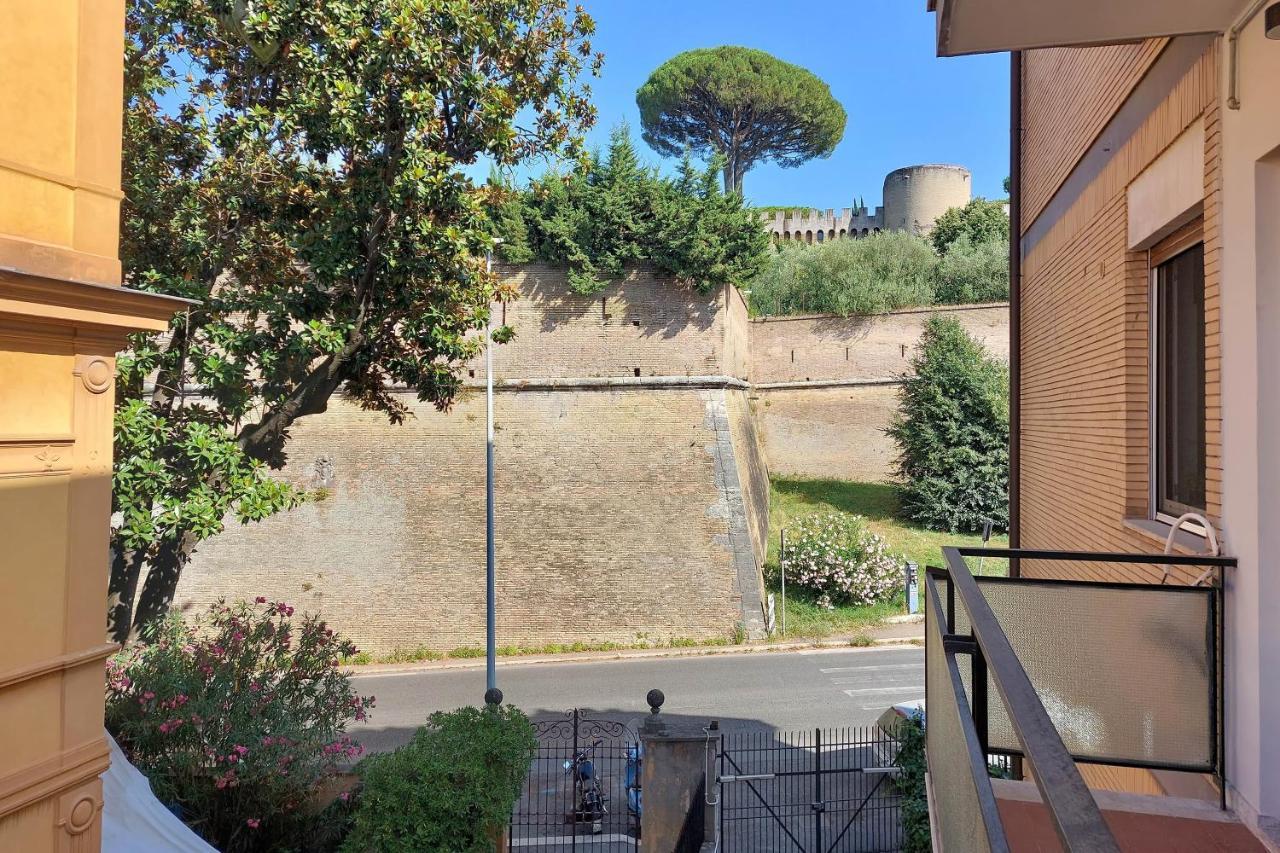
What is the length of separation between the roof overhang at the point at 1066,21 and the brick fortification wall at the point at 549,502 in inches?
606

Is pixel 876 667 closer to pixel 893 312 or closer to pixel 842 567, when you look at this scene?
pixel 842 567

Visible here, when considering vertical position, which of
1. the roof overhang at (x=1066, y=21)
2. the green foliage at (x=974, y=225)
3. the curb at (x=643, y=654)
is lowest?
the curb at (x=643, y=654)

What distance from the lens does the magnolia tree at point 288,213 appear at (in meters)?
7.64

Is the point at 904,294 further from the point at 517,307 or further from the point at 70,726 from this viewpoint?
the point at 70,726

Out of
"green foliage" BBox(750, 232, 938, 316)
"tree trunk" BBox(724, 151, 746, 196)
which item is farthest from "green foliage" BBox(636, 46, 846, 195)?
"green foliage" BBox(750, 232, 938, 316)

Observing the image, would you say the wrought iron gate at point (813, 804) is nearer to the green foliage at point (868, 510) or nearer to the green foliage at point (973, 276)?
the green foliage at point (868, 510)

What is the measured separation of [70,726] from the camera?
4332 mm

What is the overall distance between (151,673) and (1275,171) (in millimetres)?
9124

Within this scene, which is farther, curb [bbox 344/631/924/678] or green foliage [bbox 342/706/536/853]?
curb [bbox 344/631/924/678]

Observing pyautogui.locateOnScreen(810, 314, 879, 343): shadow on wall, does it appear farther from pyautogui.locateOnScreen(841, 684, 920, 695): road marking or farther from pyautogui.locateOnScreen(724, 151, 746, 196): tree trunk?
pyautogui.locateOnScreen(724, 151, 746, 196): tree trunk

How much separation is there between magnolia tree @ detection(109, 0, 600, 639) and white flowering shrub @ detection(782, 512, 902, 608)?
1204cm

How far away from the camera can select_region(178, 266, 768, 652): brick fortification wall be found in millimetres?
18266

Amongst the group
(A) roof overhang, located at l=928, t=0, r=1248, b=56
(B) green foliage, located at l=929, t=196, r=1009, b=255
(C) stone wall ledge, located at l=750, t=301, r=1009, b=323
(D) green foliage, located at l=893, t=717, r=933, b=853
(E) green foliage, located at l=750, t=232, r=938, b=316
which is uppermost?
(B) green foliage, located at l=929, t=196, r=1009, b=255

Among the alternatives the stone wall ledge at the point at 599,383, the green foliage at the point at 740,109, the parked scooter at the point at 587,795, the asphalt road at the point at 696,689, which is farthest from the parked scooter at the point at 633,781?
the green foliage at the point at 740,109
